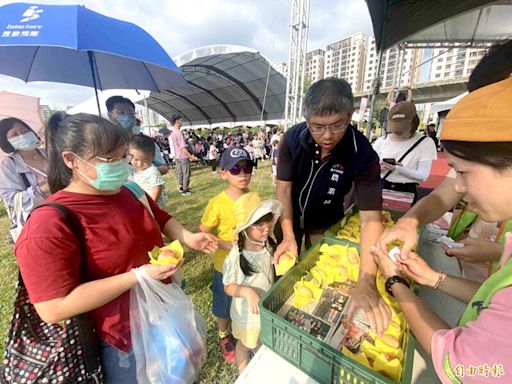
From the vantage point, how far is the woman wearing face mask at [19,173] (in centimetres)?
241

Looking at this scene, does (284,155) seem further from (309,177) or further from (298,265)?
(298,265)

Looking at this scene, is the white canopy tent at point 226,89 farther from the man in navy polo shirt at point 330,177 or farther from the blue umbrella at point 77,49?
the man in navy polo shirt at point 330,177

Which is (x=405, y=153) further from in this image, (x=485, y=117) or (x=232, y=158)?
(x=485, y=117)

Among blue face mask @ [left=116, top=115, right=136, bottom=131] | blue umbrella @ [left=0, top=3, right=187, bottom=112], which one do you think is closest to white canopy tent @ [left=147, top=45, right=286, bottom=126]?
blue umbrella @ [left=0, top=3, right=187, bottom=112]

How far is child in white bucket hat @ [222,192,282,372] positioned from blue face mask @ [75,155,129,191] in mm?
757

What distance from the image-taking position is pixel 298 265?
1.43 m

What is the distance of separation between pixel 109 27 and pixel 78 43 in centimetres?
57

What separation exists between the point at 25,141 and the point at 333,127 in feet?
10.2

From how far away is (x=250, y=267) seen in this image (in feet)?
5.52

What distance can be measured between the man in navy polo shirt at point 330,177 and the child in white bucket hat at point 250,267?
181 mm

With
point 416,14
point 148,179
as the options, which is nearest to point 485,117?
point 148,179

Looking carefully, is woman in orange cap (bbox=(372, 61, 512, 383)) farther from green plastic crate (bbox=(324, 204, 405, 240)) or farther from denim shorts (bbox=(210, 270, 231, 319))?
denim shorts (bbox=(210, 270, 231, 319))

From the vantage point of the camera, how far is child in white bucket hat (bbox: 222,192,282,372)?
160 cm

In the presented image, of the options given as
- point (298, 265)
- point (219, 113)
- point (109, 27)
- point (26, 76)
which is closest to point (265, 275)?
point (298, 265)
